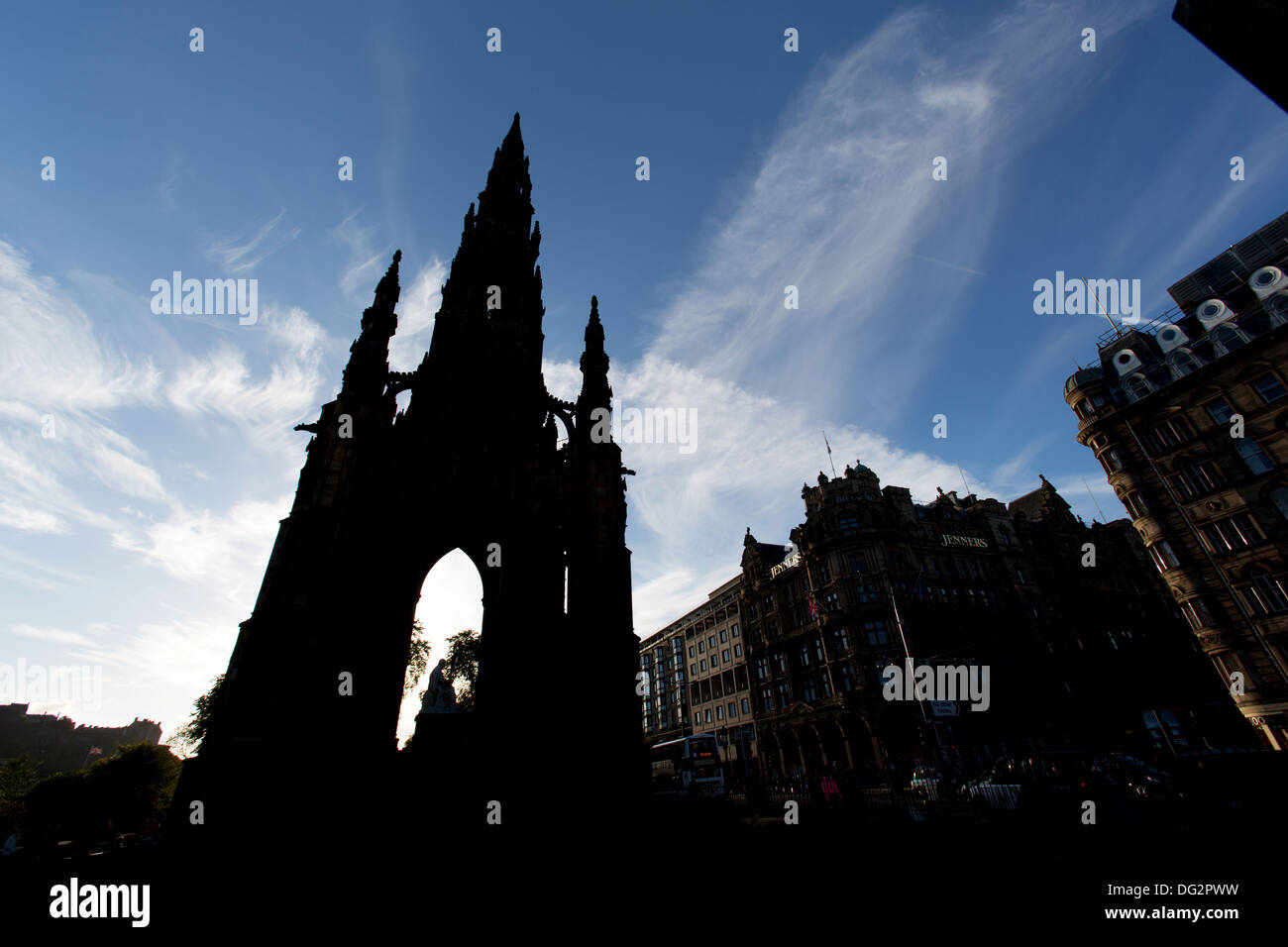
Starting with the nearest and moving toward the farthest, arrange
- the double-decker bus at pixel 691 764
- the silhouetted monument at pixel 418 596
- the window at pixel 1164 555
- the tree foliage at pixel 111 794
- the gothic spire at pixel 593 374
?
the silhouetted monument at pixel 418 596, the gothic spire at pixel 593 374, the window at pixel 1164 555, the double-decker bus at pixel 691 764, the tree foliage at pixel 111 794

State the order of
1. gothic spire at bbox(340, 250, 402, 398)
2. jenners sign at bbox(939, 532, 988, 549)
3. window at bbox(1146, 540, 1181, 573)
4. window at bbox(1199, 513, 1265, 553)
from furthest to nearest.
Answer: jenners sign at bbox(939, 532, 988, 549) → window at bbox(1146, 540, 1181, 573) → window at bbox(1199, 513, 1265, 553) → gothic spire at bbox(340, 250, 402, 398)

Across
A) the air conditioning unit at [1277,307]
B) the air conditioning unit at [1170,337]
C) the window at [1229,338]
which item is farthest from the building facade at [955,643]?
the air conditioning unit at [1277,307]

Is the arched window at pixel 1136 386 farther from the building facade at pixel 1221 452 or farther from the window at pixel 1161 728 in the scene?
the window at pixel 1161 728

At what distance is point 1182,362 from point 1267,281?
5539mm

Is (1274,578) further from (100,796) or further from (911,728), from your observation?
(100,796)

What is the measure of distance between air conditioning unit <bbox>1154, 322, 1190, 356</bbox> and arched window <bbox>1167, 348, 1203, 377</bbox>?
0.79 metres

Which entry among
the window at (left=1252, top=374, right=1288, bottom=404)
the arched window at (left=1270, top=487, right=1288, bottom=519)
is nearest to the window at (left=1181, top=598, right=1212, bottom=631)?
the arched window at (left=1270, top=487, right=1288, bottom=519)

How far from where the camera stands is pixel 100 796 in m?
36.9

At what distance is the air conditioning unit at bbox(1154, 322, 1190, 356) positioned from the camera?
1338 inches

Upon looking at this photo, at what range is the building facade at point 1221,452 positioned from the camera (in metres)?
27.1

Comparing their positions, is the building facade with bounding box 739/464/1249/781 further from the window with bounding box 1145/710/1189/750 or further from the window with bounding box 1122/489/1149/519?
the window with bounding box 1122/489/1149/519

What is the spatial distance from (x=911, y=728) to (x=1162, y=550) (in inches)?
754

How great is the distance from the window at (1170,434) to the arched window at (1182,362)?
303cm

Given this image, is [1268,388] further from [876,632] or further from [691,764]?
[691,764]
